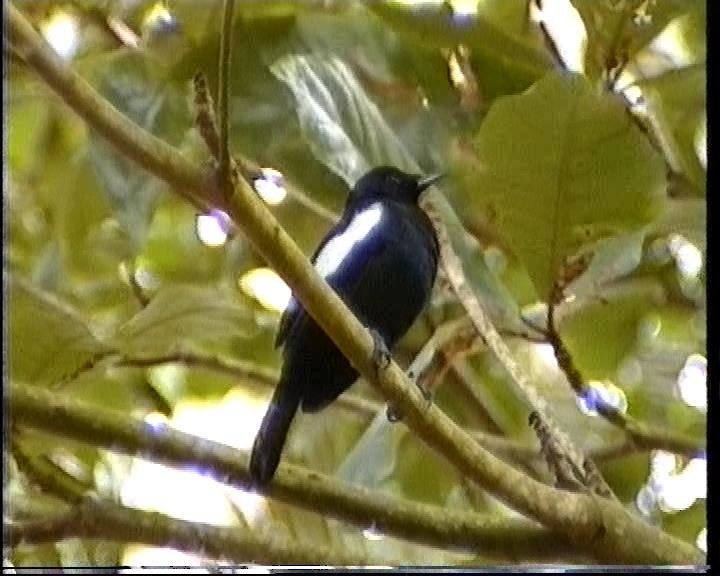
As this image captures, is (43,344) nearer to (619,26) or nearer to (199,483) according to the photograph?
(199,483)

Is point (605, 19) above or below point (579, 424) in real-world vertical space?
above

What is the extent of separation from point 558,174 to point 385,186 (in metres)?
0.11

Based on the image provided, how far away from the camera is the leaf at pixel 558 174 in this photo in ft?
2.42

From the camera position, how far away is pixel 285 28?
29.6 inches

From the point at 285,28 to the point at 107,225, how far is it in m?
0.17

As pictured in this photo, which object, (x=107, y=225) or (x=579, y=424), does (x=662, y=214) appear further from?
(x=107, y=225)

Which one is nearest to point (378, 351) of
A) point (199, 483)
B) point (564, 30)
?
point (199, 483)

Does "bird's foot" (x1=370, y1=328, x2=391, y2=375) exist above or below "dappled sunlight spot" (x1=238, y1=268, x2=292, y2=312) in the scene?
below

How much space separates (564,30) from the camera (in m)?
0.76

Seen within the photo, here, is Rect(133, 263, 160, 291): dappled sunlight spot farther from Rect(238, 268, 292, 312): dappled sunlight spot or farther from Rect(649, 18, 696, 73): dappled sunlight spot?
Rect(649, 18, 696, 73): dappled sunlight spot

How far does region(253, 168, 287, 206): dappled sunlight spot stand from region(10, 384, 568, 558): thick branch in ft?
0.53

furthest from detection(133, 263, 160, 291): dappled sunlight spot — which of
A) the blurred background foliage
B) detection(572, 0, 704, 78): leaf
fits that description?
detection(572, 0, 704, 78): leaf

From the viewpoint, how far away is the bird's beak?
742mm
